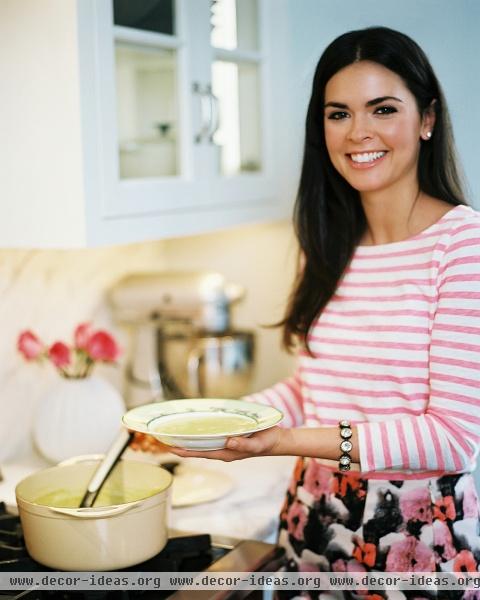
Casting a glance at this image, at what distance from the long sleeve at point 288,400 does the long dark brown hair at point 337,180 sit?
81mm

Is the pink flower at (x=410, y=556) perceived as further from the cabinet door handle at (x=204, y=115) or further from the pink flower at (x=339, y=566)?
the cabinet door handle at (x=204, y=115)

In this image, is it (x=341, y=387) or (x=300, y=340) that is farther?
(x=300, y=340)

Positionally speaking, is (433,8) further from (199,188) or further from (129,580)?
(129,580)

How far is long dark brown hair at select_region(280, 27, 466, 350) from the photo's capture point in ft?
4.50

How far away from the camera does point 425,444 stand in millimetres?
1264

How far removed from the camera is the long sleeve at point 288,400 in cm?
163

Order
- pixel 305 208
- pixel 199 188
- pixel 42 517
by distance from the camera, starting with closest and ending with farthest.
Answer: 1. pixel 42 517
2. pixel 305 208
3. pixel 199 188

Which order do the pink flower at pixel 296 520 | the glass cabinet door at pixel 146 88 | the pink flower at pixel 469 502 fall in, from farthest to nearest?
the glass cabinet door at pixel 146 88 → the pink flower at pixel 296 520 → the pink flower at pixel 469 502

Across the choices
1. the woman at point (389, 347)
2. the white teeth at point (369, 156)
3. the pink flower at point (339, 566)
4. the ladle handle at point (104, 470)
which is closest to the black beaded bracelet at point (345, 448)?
the woman at point (389, 347)

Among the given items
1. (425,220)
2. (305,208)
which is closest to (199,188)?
(305,208)

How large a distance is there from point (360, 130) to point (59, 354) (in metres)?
0.77

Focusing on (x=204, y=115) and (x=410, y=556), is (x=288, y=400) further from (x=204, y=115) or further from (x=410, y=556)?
(x=204, y=115)

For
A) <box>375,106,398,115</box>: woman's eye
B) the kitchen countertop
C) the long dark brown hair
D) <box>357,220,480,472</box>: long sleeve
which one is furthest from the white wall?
the kitchen countertop

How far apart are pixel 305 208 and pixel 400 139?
10.6 inches
